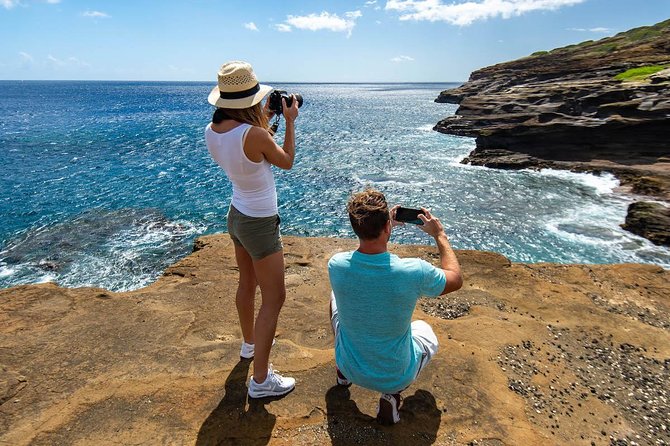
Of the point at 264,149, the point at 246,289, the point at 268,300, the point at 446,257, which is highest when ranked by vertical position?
the point at 264,149

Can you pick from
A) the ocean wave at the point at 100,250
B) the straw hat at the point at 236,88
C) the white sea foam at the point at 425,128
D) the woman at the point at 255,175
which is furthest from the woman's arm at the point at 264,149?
the white sea foam at the point at 425,128

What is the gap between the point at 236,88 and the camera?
12.4 ft

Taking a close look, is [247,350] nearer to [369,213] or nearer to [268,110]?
[369,213]

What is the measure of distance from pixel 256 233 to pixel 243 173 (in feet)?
2.10

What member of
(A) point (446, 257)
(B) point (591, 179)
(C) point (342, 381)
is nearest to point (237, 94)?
(A) point (446, 257)

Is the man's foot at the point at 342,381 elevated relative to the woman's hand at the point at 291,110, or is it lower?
lower

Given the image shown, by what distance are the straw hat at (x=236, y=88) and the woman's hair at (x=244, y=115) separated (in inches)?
2.4

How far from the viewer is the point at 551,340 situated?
6.36m

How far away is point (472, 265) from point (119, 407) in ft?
26.3

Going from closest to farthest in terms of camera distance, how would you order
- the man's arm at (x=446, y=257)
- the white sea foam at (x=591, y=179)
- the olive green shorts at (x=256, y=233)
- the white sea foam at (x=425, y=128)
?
1. the man's arm at (x=446, y=257)
2. the olive green shorts at (x=256, y=233)
3. the white sea foam at (x=591, y=179)
4. the white sea foam at (x=425, y=128)

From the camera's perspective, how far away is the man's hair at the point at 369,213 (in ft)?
10.8

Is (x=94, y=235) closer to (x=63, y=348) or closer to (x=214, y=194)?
(x=214, y=194)

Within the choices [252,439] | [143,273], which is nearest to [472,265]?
[252,439]

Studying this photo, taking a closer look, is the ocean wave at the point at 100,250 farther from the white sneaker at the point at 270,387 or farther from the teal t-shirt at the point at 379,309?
the teal t-shirt at the point at 379,309
